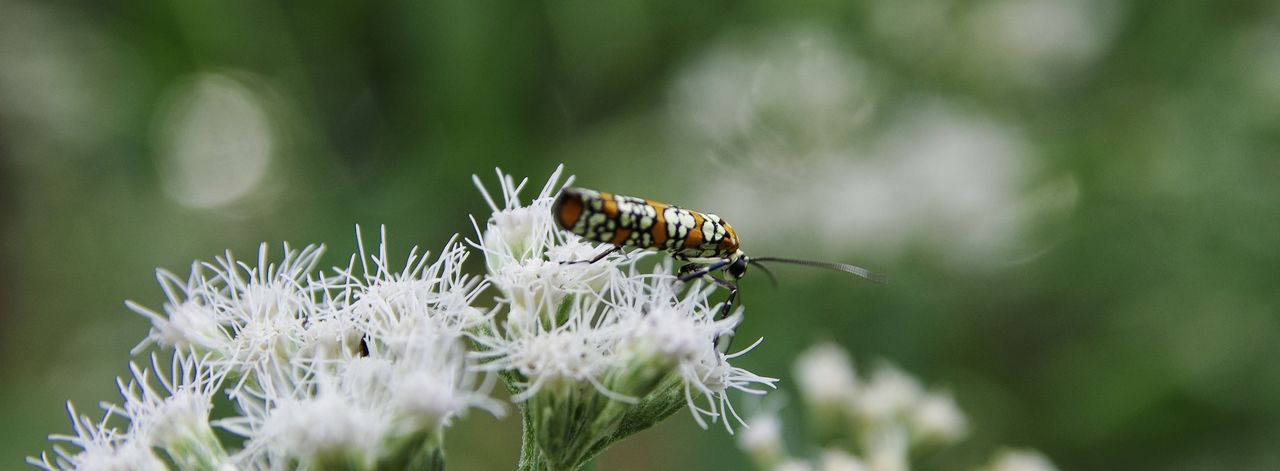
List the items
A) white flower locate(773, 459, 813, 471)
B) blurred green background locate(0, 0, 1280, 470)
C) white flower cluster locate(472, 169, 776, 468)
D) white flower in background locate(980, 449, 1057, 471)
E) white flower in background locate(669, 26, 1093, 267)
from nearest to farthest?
1. white flower cluster locate(472, 169, 776, 468)
2. white flower locate(773, 459, 813, 471)
3. white flower in background locate(980, 449, 1057, 471)
4. blurred green background locate(0, 0, 1280, 470)
5. white flower in background locate(669, 26, 1093, 267)

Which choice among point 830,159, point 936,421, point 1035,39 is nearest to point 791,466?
point 936,421

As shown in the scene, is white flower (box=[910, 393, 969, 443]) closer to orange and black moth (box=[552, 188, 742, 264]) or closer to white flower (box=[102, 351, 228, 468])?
orange and black moth (box=[552, 188, 742, 264])

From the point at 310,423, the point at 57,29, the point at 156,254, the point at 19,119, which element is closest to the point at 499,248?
the point at 310,423

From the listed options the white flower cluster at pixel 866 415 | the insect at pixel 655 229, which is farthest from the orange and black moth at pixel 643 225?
the white flower cluster at pixel 866 415

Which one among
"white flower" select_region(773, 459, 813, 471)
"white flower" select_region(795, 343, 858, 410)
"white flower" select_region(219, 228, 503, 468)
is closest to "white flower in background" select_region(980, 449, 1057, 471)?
"white flower" select_region(795, 343, 858, 410)

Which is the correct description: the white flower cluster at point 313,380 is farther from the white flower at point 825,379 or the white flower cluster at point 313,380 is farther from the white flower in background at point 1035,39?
the white flower in background at point 1035,39

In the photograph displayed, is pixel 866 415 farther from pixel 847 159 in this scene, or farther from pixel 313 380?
pixel 847 159
